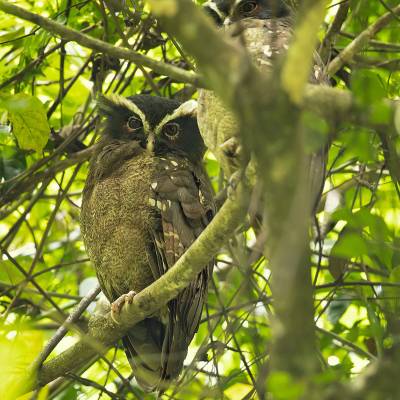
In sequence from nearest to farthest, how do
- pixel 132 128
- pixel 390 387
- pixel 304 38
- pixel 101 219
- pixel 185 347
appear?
pixel 390 387 → pixel 304 38 → pixel 185 347 → pixel 101 219 → pixel 132 128

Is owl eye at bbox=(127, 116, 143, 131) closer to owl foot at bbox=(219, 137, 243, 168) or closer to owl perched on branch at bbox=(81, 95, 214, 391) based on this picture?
owl perched on branch at bbox=(81, 95, 214, 391)

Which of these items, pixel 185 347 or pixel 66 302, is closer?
pixel 185 347

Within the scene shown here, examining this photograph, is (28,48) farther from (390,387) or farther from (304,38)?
(390,387)

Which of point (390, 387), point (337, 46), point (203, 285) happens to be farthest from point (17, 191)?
point (390, 387)

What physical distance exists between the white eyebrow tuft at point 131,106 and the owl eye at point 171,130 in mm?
115

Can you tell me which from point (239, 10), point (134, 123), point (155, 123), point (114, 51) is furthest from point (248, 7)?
point (114, 51)

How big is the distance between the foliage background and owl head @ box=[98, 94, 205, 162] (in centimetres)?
17

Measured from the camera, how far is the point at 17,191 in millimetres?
4520

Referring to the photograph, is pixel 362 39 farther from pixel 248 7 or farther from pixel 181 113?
pixel 181 113

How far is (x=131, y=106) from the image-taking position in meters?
4.39

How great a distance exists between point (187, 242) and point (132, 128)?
36.9 inches

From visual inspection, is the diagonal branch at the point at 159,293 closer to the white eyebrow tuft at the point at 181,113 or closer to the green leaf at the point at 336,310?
the white eyebrow tuft at the point at 181,113

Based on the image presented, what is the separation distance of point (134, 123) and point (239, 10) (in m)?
0.95

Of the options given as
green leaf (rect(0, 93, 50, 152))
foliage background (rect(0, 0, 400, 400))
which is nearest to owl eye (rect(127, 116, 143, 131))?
foliage background (rect(0, 0, 400, 400))
